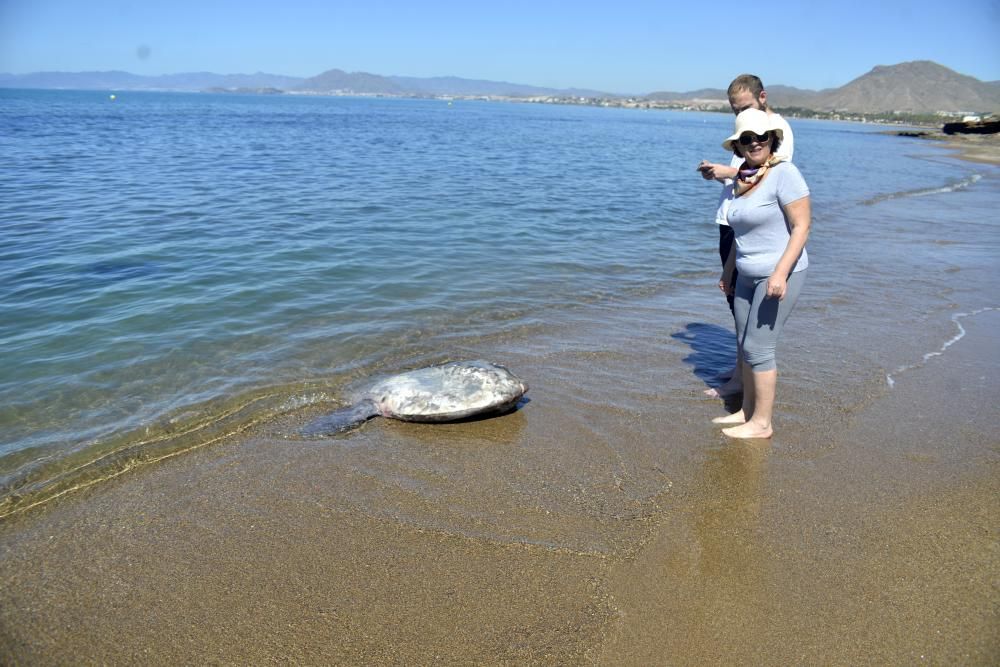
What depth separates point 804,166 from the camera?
84.1ft

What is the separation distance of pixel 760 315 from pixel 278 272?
660 cm

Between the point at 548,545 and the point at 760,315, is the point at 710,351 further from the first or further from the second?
the point at 548,545

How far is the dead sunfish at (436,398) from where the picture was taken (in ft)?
15.3

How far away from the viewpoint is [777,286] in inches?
149

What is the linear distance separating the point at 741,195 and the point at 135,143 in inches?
1098

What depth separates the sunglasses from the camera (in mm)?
3686

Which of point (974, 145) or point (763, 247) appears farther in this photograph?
point (974, 145)

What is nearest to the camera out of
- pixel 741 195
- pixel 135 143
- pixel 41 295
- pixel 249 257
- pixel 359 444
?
pixel 741 195

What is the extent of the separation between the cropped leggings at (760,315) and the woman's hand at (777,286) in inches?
6.8

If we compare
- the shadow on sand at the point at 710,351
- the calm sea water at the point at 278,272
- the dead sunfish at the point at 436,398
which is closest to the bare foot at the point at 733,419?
the shadow on sand at the point at 710,351

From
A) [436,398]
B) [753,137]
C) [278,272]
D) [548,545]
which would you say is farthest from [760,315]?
[278,272]

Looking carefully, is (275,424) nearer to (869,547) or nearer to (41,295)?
(869,547)

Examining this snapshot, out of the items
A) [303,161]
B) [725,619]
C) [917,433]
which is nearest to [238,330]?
[725,619]

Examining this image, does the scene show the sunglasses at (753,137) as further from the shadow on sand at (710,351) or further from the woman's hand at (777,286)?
the shadow on sand at (710,351)
